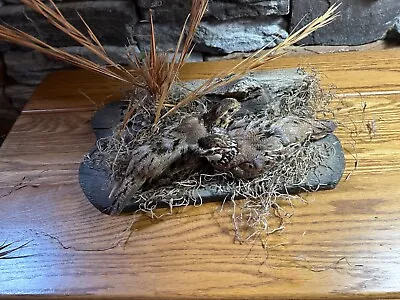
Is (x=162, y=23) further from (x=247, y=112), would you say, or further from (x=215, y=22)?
(x=247, y=112)

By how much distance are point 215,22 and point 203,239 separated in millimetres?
596

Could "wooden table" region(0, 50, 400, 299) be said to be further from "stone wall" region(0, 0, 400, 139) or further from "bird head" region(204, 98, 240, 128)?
"stone wall" region(0, 0, 400, 139)

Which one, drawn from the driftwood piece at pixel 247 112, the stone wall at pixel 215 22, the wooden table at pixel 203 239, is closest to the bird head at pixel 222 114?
the driftwood piece at pixel 247 112

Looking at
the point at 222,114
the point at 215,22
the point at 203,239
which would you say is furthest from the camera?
the point at 215,22

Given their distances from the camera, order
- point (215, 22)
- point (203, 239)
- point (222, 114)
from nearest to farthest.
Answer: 1. point (203, 239)
2. point (222, 114)
3. point (215, 22)

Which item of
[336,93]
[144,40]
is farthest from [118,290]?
[144,40]

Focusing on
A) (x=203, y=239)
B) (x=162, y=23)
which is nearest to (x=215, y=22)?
(x=162, y=23)

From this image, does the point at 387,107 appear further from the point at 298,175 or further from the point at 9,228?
the point at 9,228

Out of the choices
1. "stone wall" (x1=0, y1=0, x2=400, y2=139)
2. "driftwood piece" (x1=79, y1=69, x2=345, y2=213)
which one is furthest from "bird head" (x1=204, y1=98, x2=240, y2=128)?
"stone wall" (x1=0, y1=0, x2=400, y2=139)

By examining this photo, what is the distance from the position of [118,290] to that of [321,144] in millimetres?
382

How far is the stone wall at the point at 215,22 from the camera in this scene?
115 cm

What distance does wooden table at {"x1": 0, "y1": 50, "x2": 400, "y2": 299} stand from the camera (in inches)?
26.4

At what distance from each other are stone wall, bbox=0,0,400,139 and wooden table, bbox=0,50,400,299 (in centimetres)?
29

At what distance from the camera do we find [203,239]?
0.73 m
